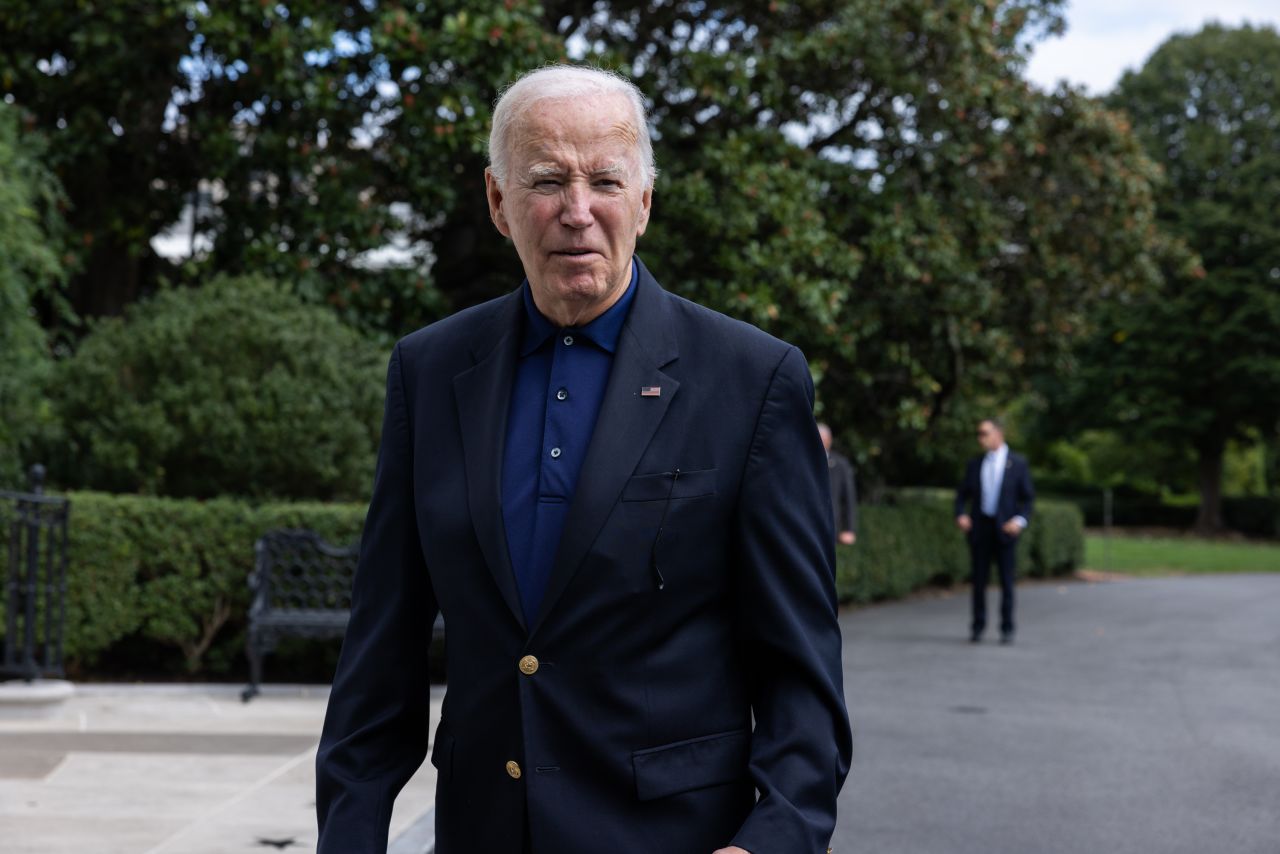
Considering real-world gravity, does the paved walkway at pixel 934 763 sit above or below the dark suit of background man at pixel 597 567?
below

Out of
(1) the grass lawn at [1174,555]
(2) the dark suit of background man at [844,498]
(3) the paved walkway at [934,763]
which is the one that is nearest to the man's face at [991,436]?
(2) the dark suit of background man at [844,498]

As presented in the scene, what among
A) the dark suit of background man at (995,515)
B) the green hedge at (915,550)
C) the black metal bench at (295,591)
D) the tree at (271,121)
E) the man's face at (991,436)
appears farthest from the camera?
the green hedge at (915,550)

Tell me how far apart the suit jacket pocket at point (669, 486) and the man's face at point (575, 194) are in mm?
290

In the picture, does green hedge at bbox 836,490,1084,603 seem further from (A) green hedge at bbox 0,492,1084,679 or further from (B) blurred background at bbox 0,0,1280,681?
(A) green hedge at bbox 0,492,1084,679

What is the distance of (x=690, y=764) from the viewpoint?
215cm

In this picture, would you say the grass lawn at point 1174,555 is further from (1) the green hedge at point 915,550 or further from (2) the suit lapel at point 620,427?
(2) the suit lapel at point 620,427

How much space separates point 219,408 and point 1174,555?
27.8 meters

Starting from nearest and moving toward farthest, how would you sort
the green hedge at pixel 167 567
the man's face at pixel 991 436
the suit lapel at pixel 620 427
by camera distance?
1. the suit lapel at pixel 620 427
2. the green hedge at pixel 167 567
3. the man's face at pixel 991 436

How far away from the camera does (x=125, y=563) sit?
33.4ft

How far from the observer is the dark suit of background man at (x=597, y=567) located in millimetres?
2117

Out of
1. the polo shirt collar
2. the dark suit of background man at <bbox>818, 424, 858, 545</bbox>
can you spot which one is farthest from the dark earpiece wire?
the dark suit of background man at <bbox>818, 424, 858, 545</bbox>

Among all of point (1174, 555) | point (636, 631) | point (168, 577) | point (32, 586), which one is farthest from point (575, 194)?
point (1174, 555)

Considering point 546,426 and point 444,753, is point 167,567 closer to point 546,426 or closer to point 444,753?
point 444,753

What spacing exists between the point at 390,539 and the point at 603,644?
0.40m
